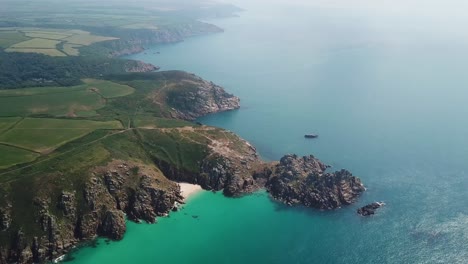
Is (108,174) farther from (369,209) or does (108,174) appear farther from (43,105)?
(369,209)

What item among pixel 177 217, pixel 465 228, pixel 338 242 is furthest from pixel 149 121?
pixel 465 228

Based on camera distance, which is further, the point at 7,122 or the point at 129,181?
the point at 7,122

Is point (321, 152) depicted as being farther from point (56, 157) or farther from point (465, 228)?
point (56, 157)

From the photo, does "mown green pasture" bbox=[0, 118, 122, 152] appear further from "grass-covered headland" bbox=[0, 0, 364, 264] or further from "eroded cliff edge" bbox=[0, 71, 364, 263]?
"eroded cliff edge" bbox=[0, 71, 364, 263]

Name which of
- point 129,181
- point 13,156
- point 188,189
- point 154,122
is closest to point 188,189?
point 188,189

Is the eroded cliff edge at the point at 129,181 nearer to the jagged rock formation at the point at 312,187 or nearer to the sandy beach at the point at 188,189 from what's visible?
the jagged rock formation at the point at 312,187

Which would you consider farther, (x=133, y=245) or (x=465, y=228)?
(x=465, y=228)
